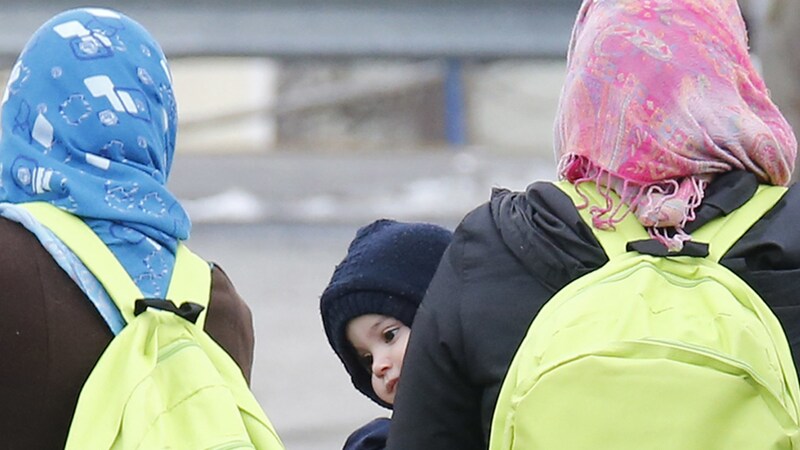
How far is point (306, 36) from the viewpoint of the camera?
20.7 ft

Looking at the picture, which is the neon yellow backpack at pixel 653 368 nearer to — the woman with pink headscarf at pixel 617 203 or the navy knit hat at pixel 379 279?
the woman with pink headscarf at pixel 617 203

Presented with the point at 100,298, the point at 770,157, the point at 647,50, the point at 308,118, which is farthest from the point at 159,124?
the point at 308,118

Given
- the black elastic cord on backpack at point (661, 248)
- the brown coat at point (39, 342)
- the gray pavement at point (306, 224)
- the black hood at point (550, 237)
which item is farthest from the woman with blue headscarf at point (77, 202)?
the gray pavement at point (306, 224)

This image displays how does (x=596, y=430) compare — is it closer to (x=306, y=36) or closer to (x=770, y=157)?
(x=770, y=157)

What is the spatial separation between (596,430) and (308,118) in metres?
17.7

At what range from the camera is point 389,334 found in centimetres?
294

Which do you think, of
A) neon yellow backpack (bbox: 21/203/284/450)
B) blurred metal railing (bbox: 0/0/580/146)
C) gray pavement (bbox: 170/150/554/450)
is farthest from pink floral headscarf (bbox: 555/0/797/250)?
gray pavement (bbox: 170/150/554/450)

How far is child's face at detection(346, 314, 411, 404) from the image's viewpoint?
2.90 m

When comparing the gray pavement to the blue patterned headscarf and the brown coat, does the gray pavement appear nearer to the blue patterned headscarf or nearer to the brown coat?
the blue patterned headscarf

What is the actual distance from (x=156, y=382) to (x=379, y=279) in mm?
600

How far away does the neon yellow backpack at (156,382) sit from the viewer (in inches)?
93.2

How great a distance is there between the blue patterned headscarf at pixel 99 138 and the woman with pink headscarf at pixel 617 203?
0.49 m

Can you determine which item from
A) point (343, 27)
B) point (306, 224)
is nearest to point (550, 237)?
point (343, 27)

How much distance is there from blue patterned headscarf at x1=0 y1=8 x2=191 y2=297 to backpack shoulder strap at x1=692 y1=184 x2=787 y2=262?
85cm
